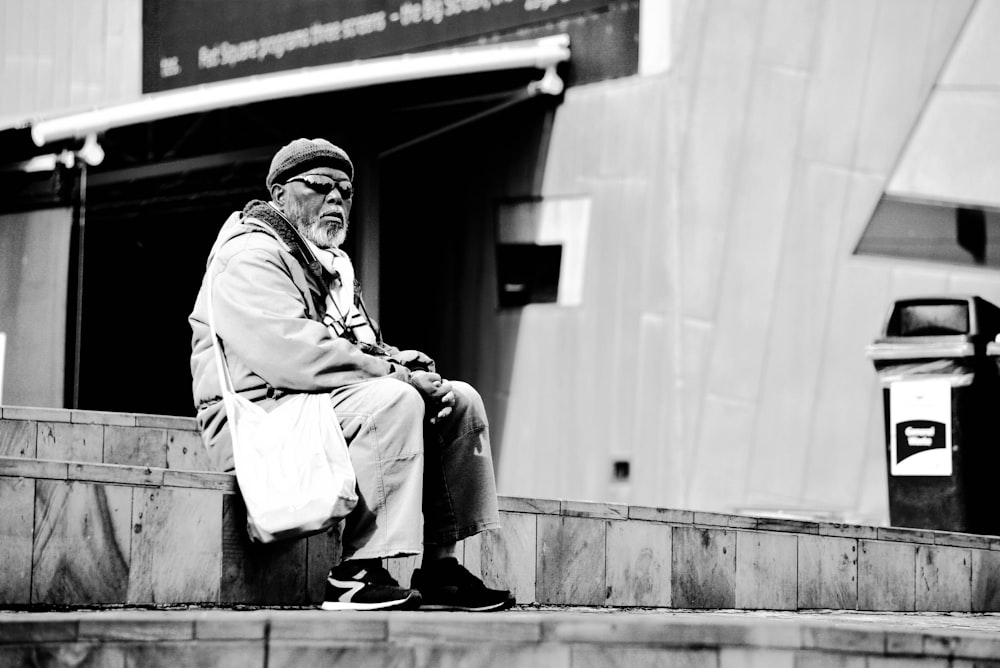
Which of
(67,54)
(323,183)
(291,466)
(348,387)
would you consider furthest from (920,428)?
(67,54)

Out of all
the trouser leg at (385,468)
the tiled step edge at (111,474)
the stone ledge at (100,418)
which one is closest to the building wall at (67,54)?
the stone ledge at (100,418)

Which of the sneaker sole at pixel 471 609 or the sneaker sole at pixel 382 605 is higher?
the sneaker sole at pixel 382 605

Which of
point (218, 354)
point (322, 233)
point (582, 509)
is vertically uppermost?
point (322, 233)

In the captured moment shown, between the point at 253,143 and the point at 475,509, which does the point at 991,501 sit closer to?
the point at 475,509

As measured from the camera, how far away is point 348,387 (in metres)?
5.02

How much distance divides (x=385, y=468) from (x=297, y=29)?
34.3ft

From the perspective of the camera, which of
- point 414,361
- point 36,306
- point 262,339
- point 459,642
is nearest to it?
point 459,642

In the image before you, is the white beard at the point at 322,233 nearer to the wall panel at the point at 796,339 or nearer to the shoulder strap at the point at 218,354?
the shoulder strap at the point at 218,354

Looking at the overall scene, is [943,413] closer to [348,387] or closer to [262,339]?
[348,387]

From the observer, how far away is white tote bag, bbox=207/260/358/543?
15.4 ft

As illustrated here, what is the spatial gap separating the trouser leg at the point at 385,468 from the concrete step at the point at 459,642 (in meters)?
0.73

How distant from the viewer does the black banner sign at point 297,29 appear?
13.1 meters

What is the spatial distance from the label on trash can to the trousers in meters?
4.68

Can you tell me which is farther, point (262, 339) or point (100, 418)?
point (100, 418)
